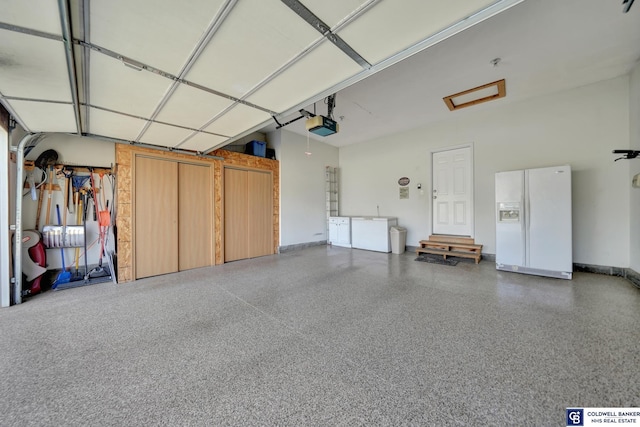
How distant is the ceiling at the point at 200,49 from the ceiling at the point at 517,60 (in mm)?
1757

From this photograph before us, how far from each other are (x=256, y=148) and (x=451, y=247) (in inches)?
214

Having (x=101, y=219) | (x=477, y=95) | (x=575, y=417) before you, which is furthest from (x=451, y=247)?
(x=101, y=219)

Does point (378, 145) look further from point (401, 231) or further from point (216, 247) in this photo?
point (216, 247)

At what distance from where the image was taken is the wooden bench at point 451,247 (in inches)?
203

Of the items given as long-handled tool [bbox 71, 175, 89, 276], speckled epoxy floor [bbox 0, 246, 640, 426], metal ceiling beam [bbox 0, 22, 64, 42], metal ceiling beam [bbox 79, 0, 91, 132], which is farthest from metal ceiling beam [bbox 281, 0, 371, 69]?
long-handled tool [bbox 71, 175, 89, 276]

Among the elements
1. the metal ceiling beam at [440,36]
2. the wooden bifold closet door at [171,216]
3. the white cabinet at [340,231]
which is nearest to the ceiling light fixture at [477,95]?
the metal ceiling beam at [440,36]

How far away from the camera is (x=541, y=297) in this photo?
312cm

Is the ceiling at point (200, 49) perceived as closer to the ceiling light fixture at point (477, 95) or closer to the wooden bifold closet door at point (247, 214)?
Result: the wooden bifold closet door at point (247, 214)

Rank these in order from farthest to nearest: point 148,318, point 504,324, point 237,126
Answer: point 237,126 → point 148,318 → point 504,324

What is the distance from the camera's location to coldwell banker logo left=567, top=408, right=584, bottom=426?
132 centimetres

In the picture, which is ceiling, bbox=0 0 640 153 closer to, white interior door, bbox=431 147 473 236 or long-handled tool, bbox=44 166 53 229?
long-handled tool, bbox=44 166 53 229

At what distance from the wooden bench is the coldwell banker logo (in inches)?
162

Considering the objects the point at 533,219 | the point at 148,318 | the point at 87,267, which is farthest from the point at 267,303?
the point at 533,219

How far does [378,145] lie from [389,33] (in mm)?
5566
